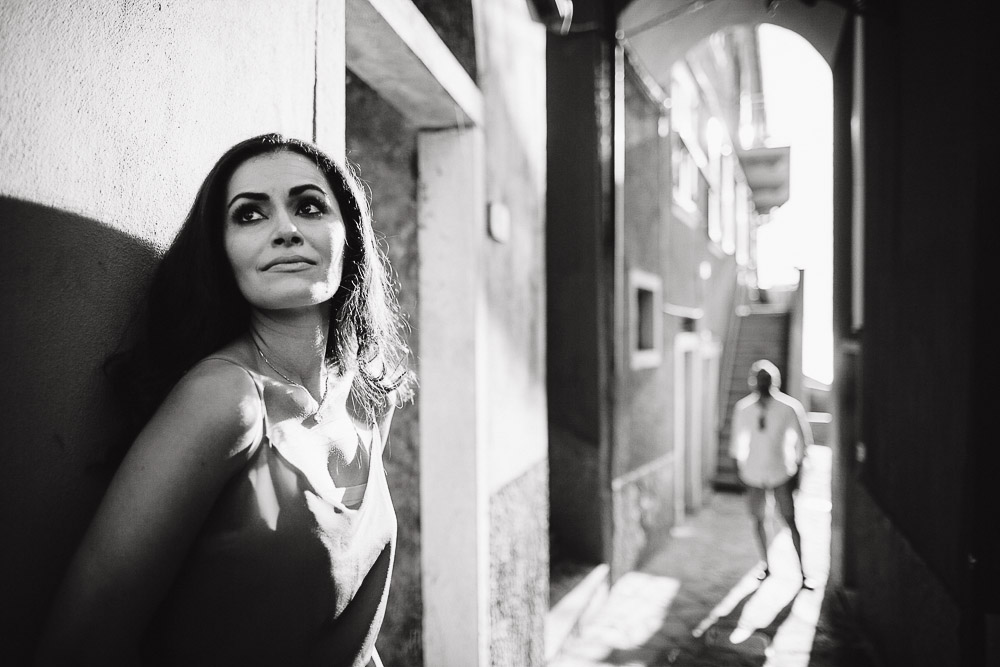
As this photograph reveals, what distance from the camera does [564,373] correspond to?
668 centimetres

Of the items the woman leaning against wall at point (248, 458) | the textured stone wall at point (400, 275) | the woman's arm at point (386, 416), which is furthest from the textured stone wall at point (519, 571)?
the woman leaning against wall at point (248, 458)

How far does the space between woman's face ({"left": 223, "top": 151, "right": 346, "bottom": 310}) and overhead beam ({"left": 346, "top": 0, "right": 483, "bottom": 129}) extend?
107 centimetres

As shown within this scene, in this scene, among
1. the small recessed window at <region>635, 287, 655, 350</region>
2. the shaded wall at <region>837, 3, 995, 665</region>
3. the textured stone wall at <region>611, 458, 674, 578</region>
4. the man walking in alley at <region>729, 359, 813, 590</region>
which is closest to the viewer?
the shaded wall at <region>837, 3, 995, 665</region>

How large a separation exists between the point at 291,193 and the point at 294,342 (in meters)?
0.26

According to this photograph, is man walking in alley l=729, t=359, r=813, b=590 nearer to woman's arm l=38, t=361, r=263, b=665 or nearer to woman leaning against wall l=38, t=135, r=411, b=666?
woman leaning against wall l=38, t=135, r=411, b=666

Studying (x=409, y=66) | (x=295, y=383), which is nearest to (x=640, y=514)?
(x=409, y=66)

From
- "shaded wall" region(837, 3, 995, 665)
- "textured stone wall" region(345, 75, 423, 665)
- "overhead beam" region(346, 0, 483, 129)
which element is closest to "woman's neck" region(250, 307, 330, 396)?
"overhead beam" region(346, 0, 483, 129)

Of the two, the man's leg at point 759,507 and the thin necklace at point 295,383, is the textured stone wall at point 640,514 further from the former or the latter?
the thin necklace at point 295,383

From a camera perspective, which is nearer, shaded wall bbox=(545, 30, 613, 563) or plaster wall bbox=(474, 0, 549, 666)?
plaster wall bbox=(474, 0, 549, 666)

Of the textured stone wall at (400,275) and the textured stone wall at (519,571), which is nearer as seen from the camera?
the textured stone wall at (400,275)

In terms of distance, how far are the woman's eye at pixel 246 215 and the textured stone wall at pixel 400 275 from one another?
1875 mm

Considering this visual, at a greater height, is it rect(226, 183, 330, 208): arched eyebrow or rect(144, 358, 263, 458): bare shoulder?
rect(226, 183, 330, 208): arched eyebrow

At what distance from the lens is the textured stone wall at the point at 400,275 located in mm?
2979

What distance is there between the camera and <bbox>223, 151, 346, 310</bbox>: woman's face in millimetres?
1062
